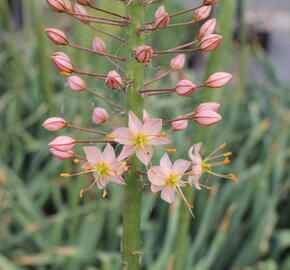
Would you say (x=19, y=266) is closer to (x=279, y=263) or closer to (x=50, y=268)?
(x=50, y=268)

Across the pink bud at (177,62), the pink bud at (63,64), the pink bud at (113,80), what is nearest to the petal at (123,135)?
the pink bud at (113,80)

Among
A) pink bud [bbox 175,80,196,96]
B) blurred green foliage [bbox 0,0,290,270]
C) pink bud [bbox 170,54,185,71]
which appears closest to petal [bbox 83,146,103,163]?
pink bud [bbox 175,80,196,96]

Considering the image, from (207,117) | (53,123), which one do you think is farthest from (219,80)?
(53,123)

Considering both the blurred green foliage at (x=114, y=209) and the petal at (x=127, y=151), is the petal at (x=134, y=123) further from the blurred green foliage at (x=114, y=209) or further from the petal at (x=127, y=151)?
the blurred green foliage at (x=114, y=209)

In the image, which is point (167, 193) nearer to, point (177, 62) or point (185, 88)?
point (185, 88)

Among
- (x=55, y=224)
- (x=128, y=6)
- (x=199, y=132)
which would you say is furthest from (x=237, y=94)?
(x=128, y=6)

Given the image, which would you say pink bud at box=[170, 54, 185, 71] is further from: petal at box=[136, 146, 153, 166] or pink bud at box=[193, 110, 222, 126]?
petal at box=[136, 146, 153, 166]
